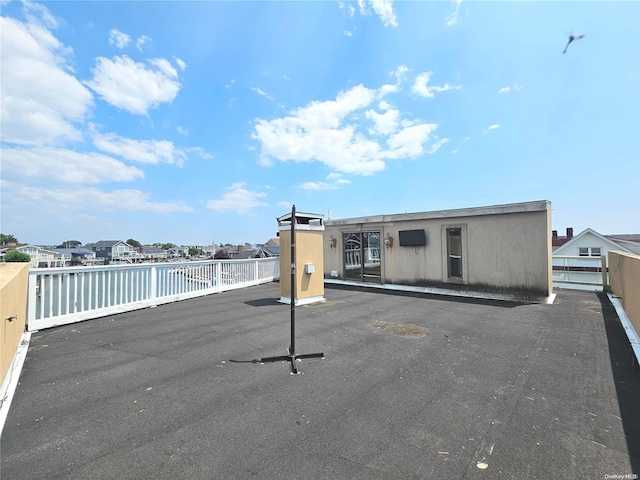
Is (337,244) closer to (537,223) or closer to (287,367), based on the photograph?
(537,223)

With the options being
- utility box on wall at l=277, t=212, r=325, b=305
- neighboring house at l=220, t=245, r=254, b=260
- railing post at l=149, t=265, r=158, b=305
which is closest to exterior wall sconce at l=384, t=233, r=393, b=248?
utility box on wall at l=277, t=212, r=325, b=305

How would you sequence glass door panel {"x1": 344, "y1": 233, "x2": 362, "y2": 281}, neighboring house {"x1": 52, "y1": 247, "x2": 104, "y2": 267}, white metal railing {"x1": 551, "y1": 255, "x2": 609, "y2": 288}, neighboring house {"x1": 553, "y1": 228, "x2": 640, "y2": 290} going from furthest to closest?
neighboring house {"x1": 52, "y1": 247, "x2": 104, "y2": 267} → glass door panel {"x1": 344, "y1": 233, "x2": 362, "y2": 281} → neighboring house {"x1": 553, "y1": 228, "x2": 640, "y2": 290} → white metal railing {"x1": 551, "y1": 255, "x2": 609, "y2": 288}

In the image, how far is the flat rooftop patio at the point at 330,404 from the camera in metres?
1.86

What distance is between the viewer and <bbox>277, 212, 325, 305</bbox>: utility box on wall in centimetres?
694

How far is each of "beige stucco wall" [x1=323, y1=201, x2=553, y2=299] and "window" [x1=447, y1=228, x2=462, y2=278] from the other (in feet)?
0.43

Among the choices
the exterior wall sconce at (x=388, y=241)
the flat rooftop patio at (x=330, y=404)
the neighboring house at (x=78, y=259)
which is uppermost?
the exterior wall sconce at (x=388, y=241)

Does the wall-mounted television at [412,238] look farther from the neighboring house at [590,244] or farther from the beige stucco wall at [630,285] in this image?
the neighboring house at [590,244]

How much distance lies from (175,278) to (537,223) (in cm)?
937

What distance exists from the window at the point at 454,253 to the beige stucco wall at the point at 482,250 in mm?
131

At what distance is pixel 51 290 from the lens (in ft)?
16.6

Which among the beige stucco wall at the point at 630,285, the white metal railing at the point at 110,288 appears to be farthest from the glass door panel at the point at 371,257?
the beige stucco wall at the point at 630,285

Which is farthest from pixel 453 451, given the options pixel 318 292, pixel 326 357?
pixel 318 292

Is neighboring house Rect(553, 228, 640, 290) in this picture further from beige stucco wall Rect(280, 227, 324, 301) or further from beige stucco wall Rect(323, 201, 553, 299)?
beige stucco wall Rect(280, 227, 324, 301)

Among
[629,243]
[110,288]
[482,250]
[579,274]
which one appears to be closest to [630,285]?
[482,250]
